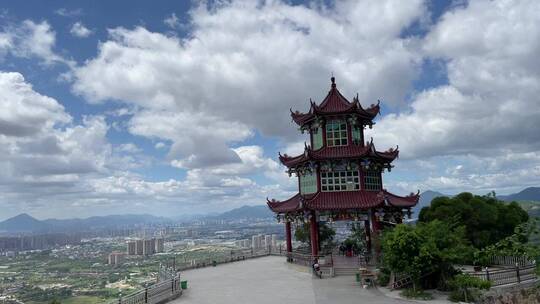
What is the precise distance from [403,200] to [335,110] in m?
9.49

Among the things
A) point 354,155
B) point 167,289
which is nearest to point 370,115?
point 354,155

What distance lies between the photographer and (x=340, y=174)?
115 ft

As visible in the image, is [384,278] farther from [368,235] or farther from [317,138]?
[317,138]

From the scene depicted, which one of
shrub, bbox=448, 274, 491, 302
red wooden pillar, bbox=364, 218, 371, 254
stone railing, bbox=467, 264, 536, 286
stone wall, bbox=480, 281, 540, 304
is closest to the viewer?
stone wall, bbox=480, 281, 540, 304

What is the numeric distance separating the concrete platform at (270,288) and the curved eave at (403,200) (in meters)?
8.51

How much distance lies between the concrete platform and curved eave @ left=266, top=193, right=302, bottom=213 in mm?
4702

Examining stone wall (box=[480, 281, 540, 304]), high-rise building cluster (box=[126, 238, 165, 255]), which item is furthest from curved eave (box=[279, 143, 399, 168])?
high-rise building cluster (box=[126, 238, 165, 255])

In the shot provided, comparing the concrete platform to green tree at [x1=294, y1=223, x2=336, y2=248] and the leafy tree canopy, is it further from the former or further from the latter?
the leafy tree canopy

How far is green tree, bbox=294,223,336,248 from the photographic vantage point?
41281mm

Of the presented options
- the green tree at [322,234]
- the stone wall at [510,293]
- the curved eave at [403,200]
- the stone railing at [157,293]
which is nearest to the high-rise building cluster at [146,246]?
the green tree at [322,234]

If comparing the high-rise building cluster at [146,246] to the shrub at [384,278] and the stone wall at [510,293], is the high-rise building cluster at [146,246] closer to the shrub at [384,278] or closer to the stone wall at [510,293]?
the shrub at [384,278]

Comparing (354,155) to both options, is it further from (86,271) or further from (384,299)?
(86,271)

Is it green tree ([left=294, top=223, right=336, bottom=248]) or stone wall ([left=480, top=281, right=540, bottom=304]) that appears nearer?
stone wall ([left=480, top=281, right=540, bottom=304])

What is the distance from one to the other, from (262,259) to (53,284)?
78.1m
